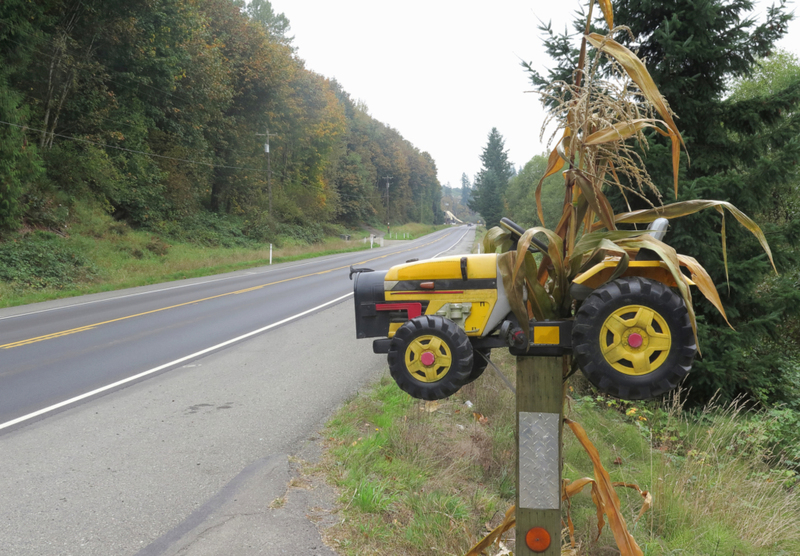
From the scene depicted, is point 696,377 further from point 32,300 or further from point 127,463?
point 32,300

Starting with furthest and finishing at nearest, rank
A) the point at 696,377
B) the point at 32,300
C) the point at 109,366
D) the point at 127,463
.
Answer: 1. the point at 32,300
2. the point at 109,366
3. the point at 696,377
4. the point at 127,463

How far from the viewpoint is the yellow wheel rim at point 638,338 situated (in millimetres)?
1253

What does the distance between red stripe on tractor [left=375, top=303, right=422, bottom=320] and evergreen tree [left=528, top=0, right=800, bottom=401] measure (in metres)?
5.22

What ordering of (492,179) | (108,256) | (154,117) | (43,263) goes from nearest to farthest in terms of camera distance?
(43,263) < (108,256) < (154,117) < (492,179)

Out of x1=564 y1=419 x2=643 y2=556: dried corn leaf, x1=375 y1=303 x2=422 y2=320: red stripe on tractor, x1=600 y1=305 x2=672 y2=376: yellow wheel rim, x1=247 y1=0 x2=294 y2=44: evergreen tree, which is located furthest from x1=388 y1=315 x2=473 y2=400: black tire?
x1=247 y1=0 x2=294 y2=44: evergreen tree

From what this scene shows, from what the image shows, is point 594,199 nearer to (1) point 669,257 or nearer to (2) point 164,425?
(1) point 669,257

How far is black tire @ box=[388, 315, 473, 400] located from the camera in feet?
4.56

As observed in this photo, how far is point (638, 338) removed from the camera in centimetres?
126

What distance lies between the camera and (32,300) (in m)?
14.1

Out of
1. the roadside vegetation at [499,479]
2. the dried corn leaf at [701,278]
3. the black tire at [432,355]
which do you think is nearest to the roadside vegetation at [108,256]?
the roadside vegetation at [499,479]

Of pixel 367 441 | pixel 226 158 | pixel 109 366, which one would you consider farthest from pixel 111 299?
pixel 226 158

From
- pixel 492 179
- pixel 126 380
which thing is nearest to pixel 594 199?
pixel 126 380

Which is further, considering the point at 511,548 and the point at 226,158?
the point at 226,158

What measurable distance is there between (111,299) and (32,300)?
197 cm
